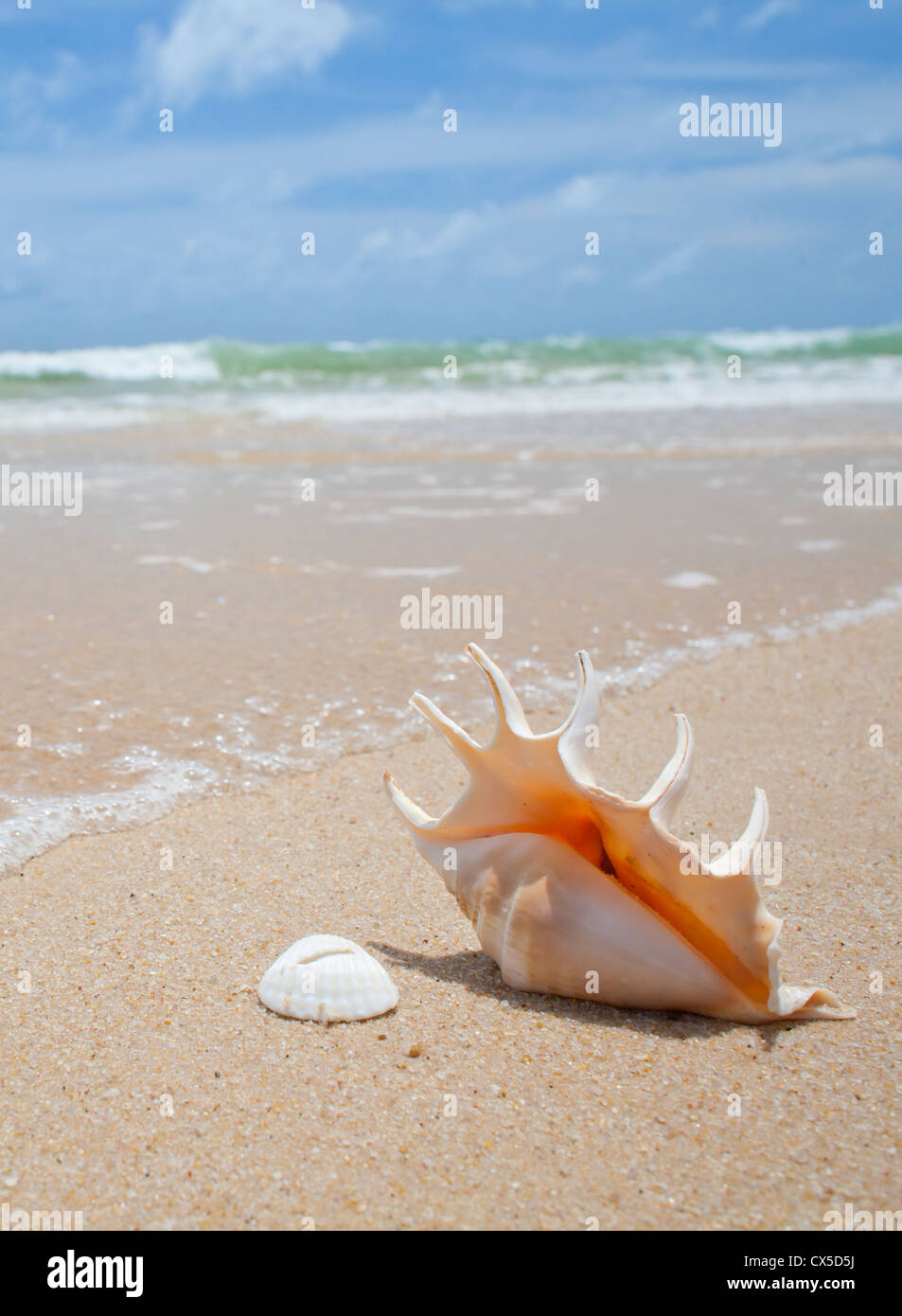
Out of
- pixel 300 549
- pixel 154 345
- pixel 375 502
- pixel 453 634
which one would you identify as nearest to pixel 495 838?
pixel 453 634

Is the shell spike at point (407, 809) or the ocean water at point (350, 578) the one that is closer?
the shell spike at point (407, 809)

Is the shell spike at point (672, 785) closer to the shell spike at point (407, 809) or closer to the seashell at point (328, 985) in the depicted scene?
the shell spike at point (407, 809)

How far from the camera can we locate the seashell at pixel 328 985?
2178mm

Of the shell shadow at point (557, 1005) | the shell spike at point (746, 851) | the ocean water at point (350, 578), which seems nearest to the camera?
the shell spike at point (746, 851)

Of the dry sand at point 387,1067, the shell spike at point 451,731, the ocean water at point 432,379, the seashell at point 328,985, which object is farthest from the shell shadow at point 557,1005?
the ocean water at point 432,379

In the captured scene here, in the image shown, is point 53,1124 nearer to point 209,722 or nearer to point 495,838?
point 495,838

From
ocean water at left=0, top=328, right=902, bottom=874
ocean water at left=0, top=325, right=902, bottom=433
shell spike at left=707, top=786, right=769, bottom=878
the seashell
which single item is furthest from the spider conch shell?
ocean water at left=0, top=325, right=902, bottom=433

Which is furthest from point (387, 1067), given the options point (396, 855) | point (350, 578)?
point (350, 578)

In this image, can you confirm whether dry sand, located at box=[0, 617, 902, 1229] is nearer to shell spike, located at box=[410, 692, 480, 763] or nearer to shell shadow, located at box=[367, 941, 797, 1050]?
shell shadow, located at box=[367, 941, 797, 1050]

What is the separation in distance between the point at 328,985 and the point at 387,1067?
214 millimetres

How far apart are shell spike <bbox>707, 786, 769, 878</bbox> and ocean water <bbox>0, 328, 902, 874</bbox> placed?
1.81 metres

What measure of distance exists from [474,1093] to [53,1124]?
28.1 inches

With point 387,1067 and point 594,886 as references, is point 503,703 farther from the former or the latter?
point 387,1067

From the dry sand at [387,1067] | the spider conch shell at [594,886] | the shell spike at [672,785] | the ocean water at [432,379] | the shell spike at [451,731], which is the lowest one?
the dry sand at [387,1067]
